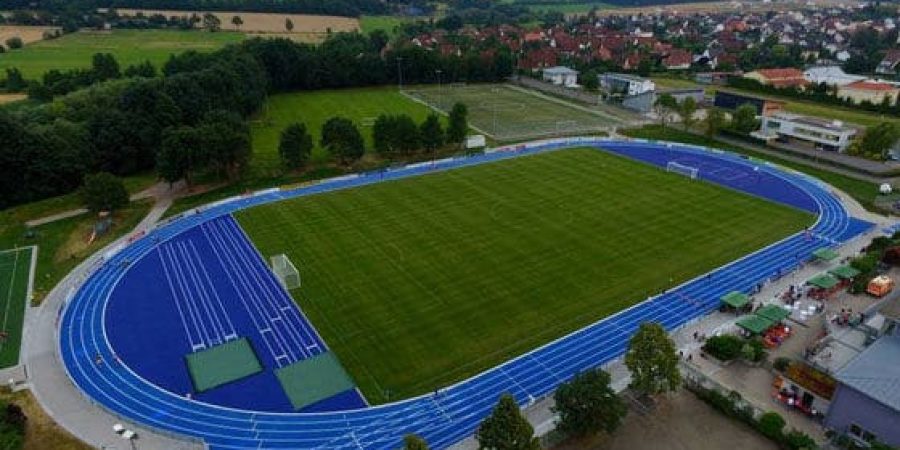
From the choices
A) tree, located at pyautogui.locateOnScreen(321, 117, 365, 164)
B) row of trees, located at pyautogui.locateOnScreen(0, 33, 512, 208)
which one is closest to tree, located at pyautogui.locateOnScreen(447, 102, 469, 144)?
tree, located at pyautogui.locateOnScreen(321, 117, 365, 164)

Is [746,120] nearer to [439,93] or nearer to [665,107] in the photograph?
[665,107]

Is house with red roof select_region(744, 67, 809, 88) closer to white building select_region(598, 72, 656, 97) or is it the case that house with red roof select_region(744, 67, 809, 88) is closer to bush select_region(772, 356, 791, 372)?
white building select_region(598, 72, 656, 97)

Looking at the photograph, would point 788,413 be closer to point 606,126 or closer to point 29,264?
point 29,264

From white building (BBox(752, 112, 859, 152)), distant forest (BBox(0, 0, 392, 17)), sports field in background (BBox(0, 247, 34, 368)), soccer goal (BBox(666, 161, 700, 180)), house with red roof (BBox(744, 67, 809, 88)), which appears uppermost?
distant forest (BBox(0, 0, 392, 17))

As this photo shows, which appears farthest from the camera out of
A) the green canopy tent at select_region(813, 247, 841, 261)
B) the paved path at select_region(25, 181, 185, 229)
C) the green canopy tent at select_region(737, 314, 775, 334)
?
the paved path at select_region(25, 181, 185, 229)

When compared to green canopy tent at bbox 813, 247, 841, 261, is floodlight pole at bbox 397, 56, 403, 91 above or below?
above
